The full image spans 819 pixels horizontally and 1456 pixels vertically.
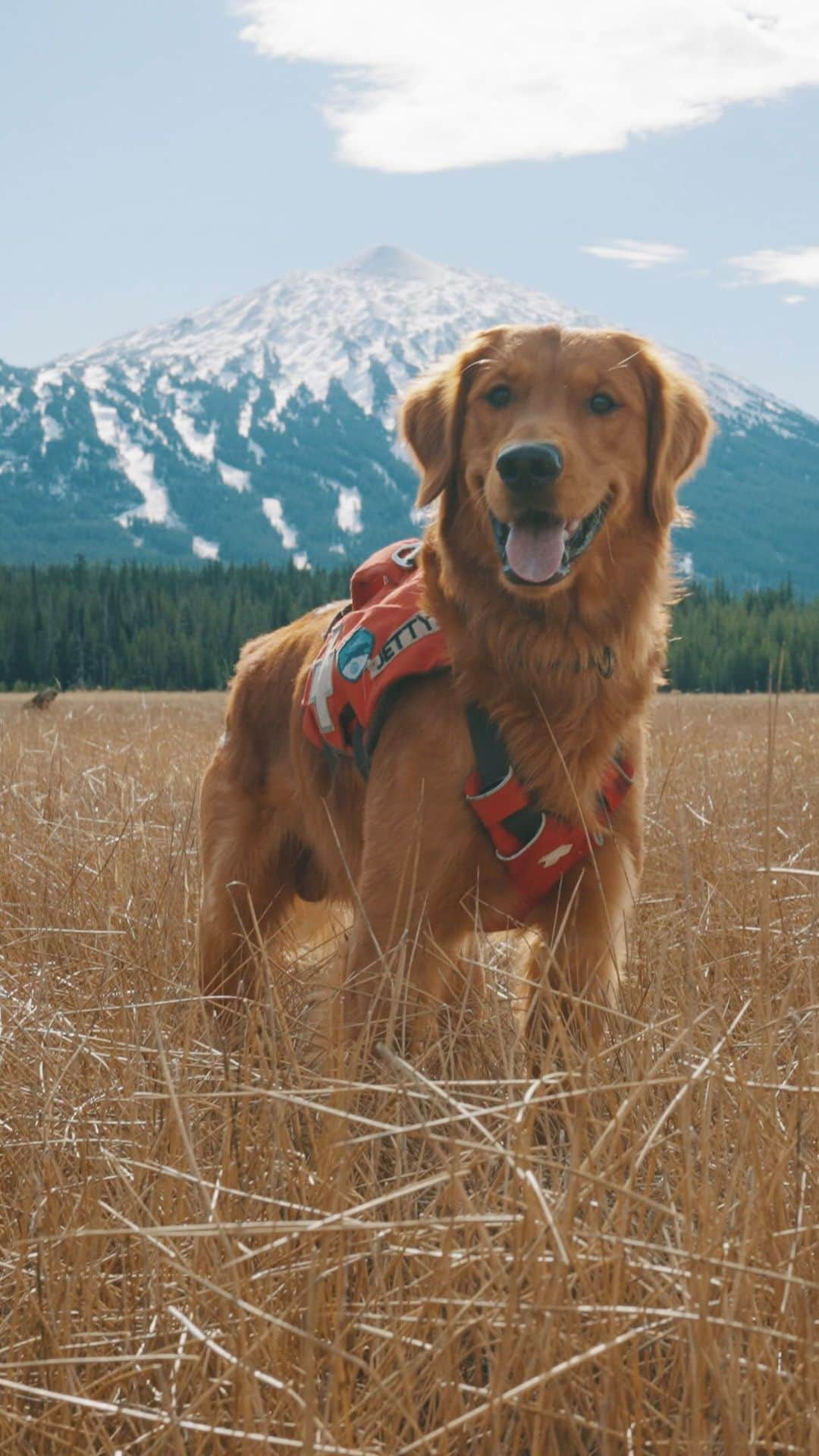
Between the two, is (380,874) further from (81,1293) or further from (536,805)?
(81,1293)

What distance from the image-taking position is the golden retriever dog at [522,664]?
2924mm

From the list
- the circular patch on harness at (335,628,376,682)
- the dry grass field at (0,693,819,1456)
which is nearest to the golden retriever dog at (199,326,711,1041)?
the circular patch on harness at (335,628,376,682)

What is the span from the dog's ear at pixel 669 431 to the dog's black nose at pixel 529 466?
0.46 meters

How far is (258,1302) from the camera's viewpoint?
5.91ft

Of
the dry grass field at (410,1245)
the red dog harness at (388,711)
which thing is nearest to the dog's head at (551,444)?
the red dog harness at (388,711)

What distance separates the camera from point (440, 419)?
3486 mm

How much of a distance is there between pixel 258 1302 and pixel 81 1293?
289 mm

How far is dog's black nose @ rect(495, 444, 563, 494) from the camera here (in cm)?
292

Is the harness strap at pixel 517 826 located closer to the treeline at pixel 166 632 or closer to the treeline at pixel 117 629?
the treeline at pixel 166 632

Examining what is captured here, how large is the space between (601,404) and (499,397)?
9.5 inches

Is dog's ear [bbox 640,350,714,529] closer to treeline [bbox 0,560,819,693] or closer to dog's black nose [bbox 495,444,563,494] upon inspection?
dog's black nose [bbox 495,444,563,494]

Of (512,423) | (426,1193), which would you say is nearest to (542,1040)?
(426,1193)

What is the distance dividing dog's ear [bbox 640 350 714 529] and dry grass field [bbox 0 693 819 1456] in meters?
1.04

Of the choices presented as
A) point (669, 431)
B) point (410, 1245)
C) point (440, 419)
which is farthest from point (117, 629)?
point (410, 1245)
